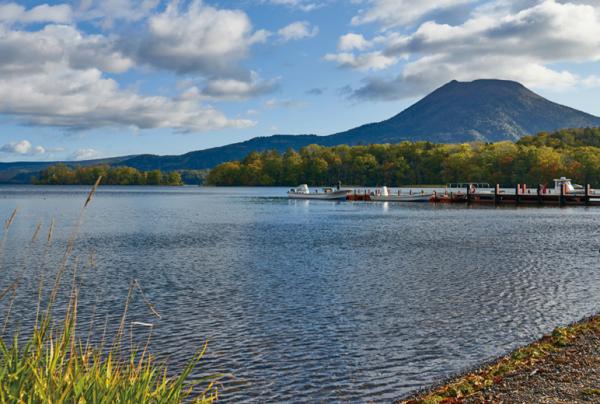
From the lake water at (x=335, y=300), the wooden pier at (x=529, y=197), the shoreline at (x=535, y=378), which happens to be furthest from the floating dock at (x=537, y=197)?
the shoreline at (x=535, y=378)

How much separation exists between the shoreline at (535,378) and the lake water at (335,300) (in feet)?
4.44

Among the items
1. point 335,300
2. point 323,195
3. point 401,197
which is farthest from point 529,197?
point 335,300

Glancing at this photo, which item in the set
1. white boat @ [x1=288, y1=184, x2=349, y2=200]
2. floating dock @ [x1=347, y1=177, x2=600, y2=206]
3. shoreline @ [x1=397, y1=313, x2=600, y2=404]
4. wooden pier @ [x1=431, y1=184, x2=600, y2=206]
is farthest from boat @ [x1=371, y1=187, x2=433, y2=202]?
shoreline @ [x1=397, y1=313, x2=600, y2=404]

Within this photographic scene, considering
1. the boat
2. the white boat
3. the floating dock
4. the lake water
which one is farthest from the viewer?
the white boat

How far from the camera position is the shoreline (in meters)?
11.0

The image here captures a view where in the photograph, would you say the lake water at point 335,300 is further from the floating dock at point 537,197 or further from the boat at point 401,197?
the boat at point 401,197

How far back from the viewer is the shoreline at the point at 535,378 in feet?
36.0

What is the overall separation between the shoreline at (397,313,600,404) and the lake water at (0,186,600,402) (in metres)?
1.35

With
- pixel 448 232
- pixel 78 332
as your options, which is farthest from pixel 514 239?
pixel 78 332

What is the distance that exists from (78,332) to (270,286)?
10527mm

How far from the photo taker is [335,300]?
2362cm

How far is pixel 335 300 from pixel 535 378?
39.5ft

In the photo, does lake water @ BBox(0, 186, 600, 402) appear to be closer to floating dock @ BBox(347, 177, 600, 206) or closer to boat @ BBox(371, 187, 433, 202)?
floating dock @ BBox(347, 177, 600, 206)

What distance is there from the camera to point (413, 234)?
2184 inches
